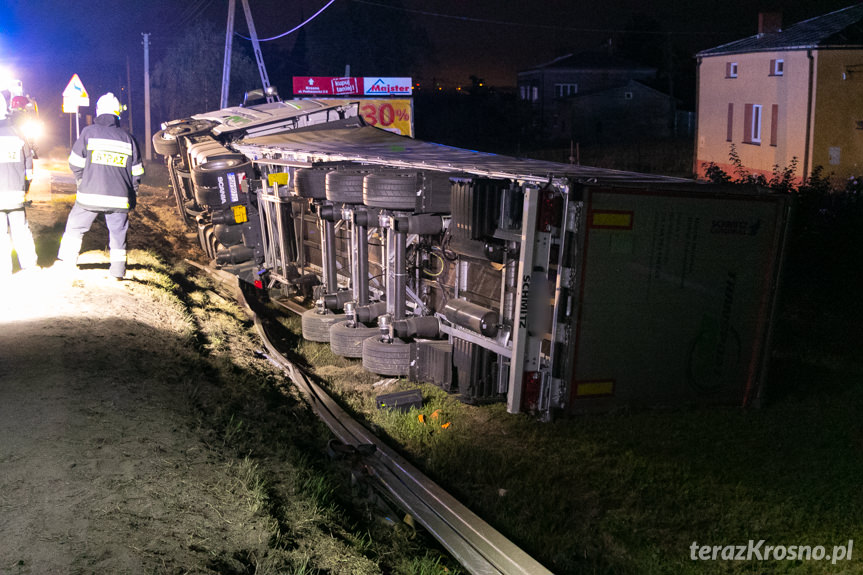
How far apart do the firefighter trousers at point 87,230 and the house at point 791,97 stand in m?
16.5

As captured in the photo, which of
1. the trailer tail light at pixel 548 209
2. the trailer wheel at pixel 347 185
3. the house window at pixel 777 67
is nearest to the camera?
the trailer tail light at pixel 548 209

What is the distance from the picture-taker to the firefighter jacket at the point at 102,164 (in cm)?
848

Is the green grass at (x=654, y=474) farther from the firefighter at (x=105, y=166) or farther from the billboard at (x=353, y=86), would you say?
the billboard at (x=353, y=86)

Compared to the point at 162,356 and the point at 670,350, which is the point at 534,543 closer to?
the point at 670,350

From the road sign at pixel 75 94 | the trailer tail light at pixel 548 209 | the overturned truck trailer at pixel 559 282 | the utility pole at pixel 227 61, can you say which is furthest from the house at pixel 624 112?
the trailer tail light at pixel 548 209

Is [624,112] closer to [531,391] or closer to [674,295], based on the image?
[674,295]

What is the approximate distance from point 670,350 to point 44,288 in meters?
6.38

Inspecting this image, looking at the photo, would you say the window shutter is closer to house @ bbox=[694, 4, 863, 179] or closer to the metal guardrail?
house @ bbox=[694, 4, 863, 179]

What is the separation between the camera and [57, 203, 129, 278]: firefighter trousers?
8.77 meters

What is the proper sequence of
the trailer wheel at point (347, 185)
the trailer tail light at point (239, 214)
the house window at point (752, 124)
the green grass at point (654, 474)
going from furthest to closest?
the house window at point (752, 124) < the trailer tail light at point (239, 214) < the trailer wheel at point (347, 185) < the green grass at point (654, 474)

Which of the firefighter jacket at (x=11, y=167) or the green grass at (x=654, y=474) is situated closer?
the green grass at (x=654, y=474)

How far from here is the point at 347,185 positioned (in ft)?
26.6

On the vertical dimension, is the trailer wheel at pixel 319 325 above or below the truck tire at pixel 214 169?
below

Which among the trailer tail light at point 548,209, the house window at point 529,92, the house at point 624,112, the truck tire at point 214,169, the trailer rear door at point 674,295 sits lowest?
the trailer rear door at point 674,295
